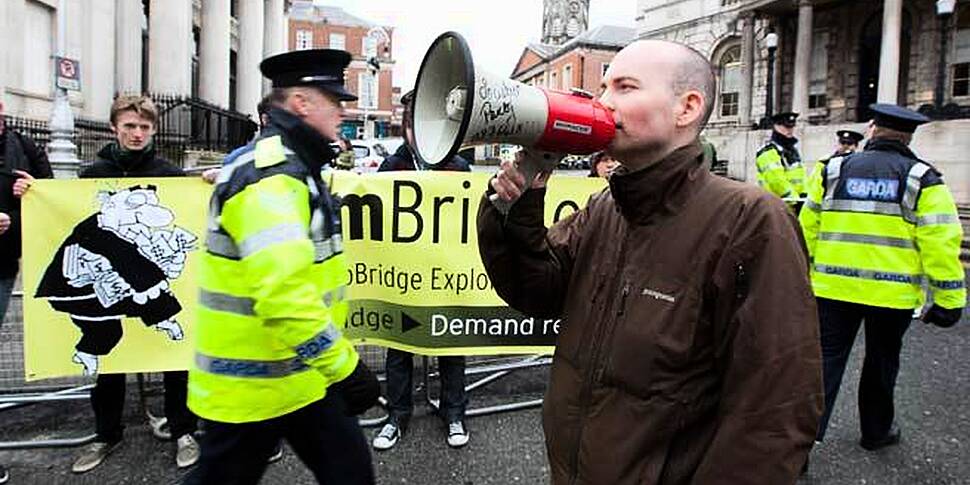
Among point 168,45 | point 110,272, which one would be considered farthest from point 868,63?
point 110,272

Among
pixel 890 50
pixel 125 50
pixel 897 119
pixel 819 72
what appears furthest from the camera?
pixel 819 72

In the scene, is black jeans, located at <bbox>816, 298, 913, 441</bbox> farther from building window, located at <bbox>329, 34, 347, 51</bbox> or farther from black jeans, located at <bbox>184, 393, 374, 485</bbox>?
building window, located at <bbox>329, 34, 347, 51</bbox>

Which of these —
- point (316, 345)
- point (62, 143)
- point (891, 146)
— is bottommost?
point (316, 345)

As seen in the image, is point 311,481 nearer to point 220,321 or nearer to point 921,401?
point 220,321

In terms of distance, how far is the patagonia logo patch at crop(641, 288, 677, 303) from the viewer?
1.57m

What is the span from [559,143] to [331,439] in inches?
58.1

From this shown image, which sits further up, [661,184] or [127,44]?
[127,44]

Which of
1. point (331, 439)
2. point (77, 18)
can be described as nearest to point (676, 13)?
point (77, 18)

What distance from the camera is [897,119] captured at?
3.84 m

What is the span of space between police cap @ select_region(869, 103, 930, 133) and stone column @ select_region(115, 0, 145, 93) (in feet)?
73.6

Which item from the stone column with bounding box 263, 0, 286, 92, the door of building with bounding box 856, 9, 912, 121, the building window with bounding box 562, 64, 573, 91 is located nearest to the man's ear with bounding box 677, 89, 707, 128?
the door of building with bounding box 856, 9, 912, 121

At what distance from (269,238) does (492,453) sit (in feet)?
7.59

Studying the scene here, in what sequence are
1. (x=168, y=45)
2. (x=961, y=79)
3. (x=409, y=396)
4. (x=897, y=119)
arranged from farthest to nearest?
(x=961, y=79)
(x=168, y=45)
(x=409, y=396)
(x=897, y=119)

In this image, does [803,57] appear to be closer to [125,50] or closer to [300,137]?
[125,50]
